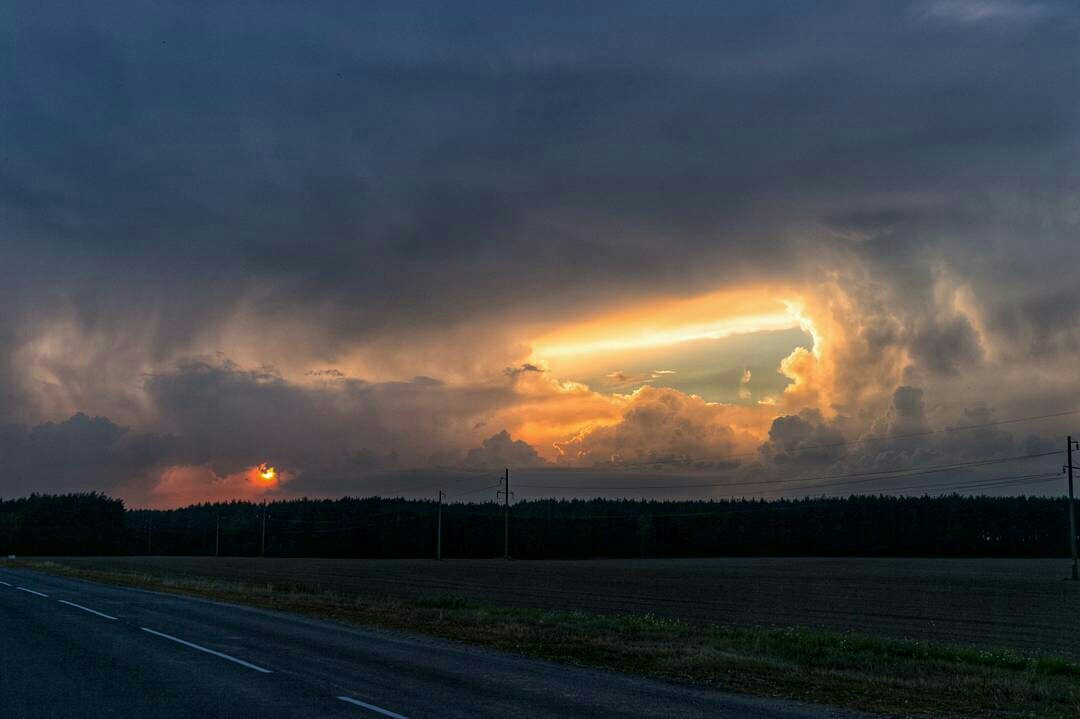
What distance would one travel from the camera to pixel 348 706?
14.9 m

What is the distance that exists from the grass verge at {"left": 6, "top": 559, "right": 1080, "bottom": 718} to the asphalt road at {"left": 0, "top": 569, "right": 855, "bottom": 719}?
70.4 inches

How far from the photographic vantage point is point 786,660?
2456cm

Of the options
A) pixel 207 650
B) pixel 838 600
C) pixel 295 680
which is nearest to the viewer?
pixel 295 680

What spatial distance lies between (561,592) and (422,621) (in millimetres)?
32564

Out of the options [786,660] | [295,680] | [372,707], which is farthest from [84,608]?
[786,660]

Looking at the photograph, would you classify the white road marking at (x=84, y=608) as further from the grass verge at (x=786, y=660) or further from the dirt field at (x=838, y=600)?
the dirt field at (x=838, y=600)

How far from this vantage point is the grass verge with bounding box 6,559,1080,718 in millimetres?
18031

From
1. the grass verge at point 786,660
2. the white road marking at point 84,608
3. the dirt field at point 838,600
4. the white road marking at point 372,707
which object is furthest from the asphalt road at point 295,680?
the dirt field at point 838,600

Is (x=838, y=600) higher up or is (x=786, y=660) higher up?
(x=786, y=660)

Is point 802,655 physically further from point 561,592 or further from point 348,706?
point 561,592

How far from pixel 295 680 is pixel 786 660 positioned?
13.6 meters

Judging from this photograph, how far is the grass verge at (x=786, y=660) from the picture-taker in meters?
18.0

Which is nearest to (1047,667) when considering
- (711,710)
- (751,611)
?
(711,710)

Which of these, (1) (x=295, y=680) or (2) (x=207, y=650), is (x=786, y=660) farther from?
(2) (x=207, y=650)
